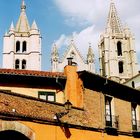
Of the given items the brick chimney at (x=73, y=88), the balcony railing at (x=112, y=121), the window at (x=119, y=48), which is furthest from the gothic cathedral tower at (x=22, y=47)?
the brick chimney at (x=73, y=88)

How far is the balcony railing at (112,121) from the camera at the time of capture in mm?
25673

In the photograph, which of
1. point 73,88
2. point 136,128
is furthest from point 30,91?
point 136,128

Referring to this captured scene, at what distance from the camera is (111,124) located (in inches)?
1017

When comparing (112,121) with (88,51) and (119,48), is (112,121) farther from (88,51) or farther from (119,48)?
(119,48)

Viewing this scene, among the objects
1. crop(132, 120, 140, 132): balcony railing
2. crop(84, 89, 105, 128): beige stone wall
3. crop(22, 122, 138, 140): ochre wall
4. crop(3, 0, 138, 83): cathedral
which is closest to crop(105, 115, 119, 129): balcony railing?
crop(84, 89, 105, 128): beige stone wall

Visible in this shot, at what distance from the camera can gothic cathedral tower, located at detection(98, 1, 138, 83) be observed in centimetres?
9681

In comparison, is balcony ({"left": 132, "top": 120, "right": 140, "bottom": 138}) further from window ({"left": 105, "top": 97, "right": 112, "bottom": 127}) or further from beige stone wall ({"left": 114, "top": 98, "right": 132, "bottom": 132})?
window ({"left": 105, "top": 97, "right": 112, "bottom": 127})

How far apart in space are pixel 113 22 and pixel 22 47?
94.0ft

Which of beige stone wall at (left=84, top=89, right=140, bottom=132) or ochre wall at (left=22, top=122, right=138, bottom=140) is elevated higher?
beige stone wall at (left=84, top=89, right=140, bottom=132)

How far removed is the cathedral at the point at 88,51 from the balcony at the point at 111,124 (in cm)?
5607

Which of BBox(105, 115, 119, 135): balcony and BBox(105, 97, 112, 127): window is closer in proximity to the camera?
BBox(105, 115, 119, 135): balcony

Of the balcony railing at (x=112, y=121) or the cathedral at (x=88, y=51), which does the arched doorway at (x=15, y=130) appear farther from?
the cathedral at (x=88, y=51)

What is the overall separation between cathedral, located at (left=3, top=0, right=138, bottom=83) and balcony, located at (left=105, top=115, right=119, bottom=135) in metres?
56.1

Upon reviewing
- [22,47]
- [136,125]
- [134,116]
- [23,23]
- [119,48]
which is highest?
[23,23]
